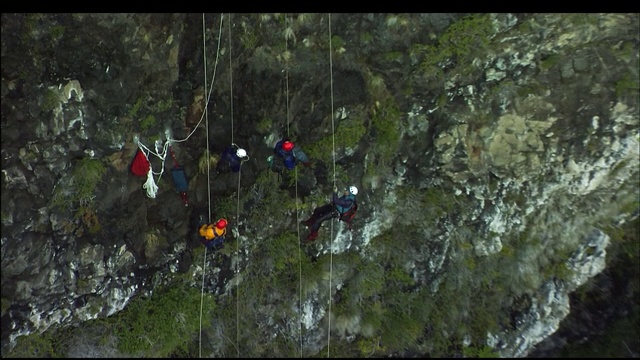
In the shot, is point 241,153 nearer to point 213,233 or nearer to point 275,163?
point 275,163

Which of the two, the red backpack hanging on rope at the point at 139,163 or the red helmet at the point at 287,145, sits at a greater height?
the red backpack hanging on rope at the point at 139,163

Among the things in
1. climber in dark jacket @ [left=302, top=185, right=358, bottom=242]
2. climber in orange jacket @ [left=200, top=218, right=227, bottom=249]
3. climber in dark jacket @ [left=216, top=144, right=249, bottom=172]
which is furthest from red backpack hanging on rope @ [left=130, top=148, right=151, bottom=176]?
climber in dark jacket @ [left=302, top=185, right=358, bottom=242]

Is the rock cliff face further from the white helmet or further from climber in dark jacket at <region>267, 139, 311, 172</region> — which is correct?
the white helmet

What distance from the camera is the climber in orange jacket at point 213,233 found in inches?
280

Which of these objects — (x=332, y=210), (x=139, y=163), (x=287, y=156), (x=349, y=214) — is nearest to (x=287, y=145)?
(x=287, y=156)

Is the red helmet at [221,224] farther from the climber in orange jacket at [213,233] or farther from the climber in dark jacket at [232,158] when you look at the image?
the climber in dark jacket at [232,158]

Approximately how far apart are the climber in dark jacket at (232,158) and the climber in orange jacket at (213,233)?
0.86 metres

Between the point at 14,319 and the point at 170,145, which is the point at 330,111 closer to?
the point at 170,145

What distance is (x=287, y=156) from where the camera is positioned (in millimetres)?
7238

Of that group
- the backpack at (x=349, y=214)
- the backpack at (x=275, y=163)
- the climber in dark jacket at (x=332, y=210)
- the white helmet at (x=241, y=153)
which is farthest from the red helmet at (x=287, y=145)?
the backpack at (x=349, y=214)

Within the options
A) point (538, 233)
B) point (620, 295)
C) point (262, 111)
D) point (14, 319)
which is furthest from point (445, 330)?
point (14, 319)

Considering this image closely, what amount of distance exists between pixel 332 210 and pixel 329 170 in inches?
26.3

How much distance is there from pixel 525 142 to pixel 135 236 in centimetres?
628

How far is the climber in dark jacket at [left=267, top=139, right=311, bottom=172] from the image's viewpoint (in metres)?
7.14
